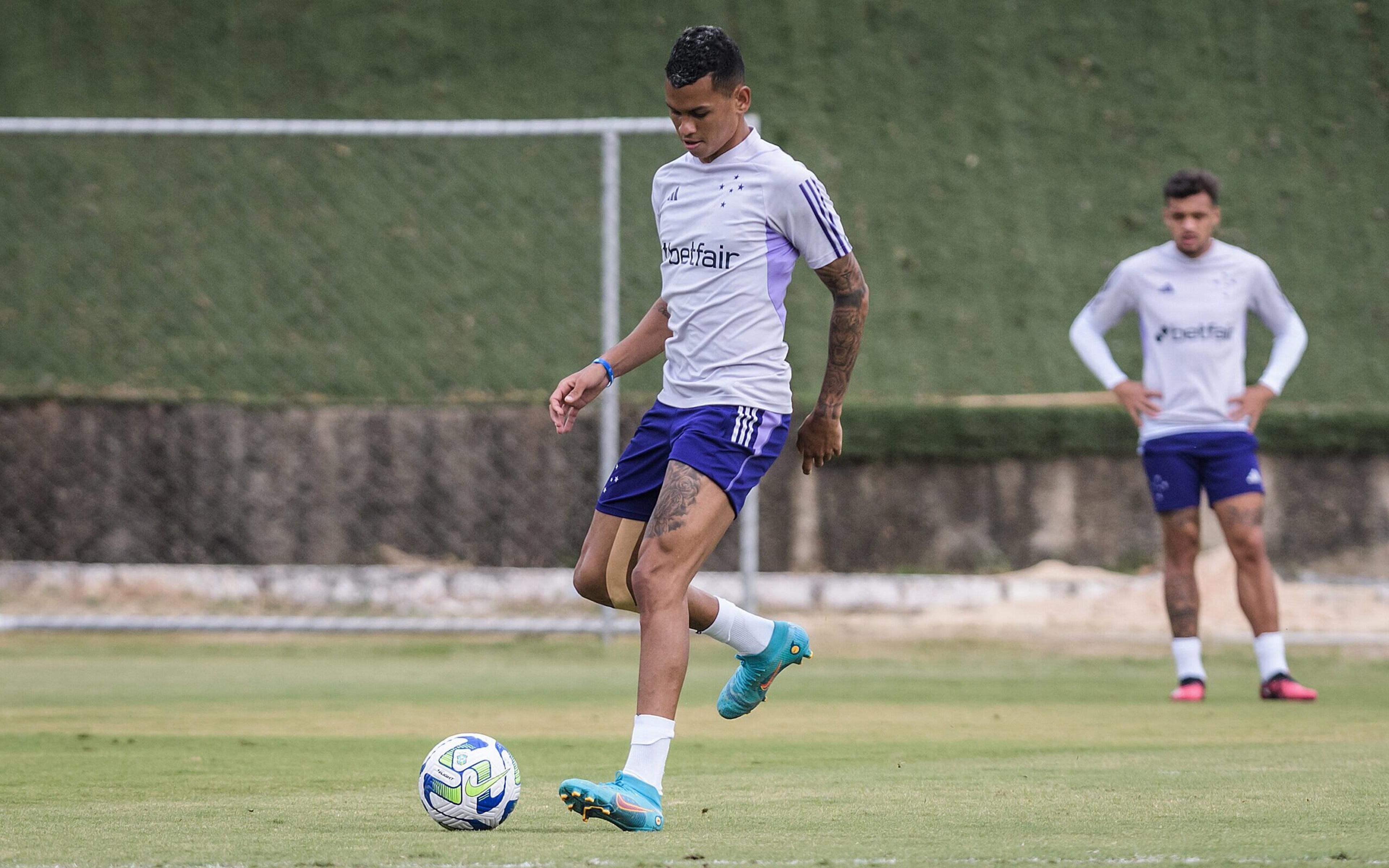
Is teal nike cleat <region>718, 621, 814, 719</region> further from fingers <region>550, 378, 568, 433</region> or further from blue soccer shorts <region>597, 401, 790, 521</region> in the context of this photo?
fingers <region>550, 378, 568, 433</region>

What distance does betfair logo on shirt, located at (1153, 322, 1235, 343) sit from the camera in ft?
28.9

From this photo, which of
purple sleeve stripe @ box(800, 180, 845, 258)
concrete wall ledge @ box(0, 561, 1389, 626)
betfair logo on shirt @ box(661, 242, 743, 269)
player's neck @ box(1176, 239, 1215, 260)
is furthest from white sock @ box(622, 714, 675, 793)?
concrete wall ledge @ box(0, 561, 1389, 626)

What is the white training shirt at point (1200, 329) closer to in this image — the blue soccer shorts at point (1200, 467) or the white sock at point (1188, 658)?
the blue soccer shorts at point (1200, 467)

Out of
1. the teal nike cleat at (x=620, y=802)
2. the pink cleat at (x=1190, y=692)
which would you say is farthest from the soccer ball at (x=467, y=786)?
the pink cleat at (x=1190, y=692)

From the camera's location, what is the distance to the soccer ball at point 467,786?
4.44 metres

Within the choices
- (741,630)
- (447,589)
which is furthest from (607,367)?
(447,589)

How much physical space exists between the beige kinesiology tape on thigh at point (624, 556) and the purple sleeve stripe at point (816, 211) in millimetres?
1000

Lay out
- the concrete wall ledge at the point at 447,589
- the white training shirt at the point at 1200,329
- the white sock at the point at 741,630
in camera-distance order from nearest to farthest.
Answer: the white sock at the point at 741,630
the white training shirt at the point at 1200,329
the concrete wall ledge at the point at 447,589

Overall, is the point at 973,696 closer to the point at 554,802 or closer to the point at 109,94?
the point at 554,802

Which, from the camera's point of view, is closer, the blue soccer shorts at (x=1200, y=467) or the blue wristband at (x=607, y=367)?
the blue wristband at (x=607, y=367)

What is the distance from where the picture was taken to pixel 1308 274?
1745 cm

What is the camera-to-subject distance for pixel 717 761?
617 cm

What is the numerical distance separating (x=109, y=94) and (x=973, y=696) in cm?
1331

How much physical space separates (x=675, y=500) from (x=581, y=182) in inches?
474
